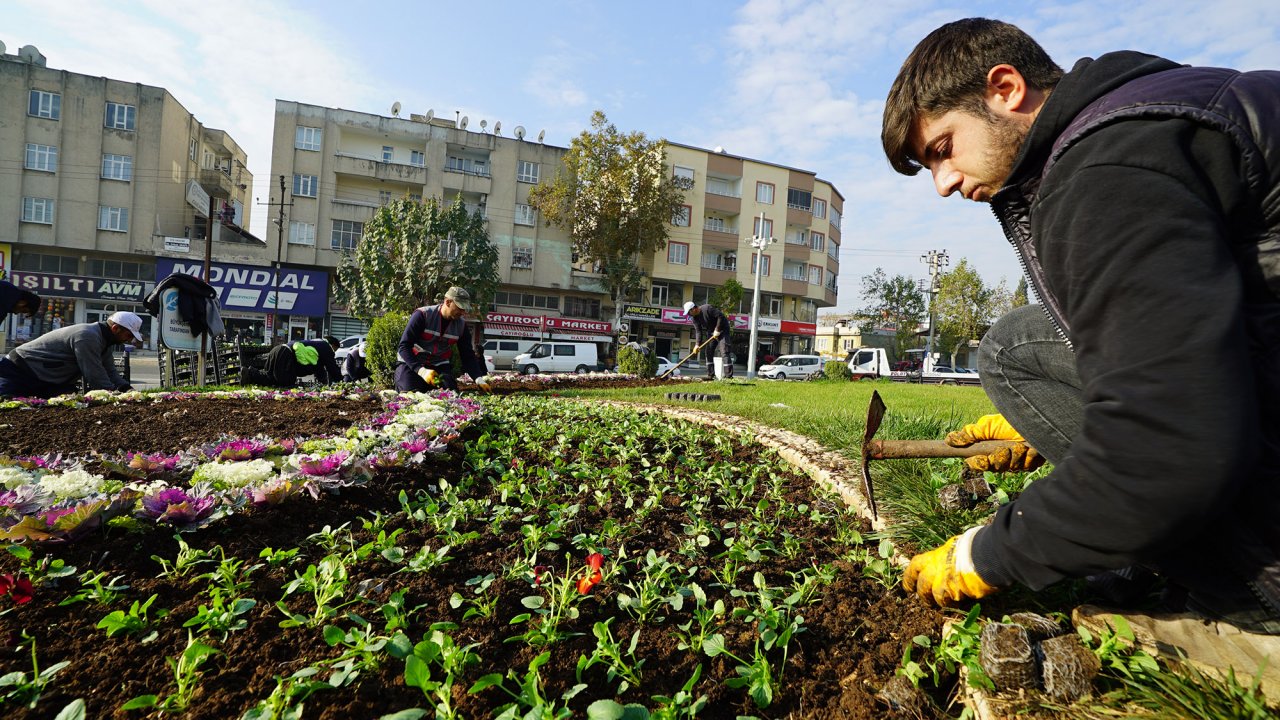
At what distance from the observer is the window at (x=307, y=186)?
35188 millimetres

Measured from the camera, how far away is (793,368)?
31.5m

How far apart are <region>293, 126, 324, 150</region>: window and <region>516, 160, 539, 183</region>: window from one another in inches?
437

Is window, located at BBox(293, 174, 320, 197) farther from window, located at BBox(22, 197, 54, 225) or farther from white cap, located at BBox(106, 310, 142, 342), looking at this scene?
white cap, located at BBox(106, 310, 142, 342)

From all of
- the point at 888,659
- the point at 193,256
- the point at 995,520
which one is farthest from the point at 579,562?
the point at 193,256

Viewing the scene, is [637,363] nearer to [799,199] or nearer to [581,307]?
[581,307]

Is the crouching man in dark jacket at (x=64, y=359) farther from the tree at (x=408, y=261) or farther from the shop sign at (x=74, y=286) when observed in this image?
the shop sign at (x=74, y=286)

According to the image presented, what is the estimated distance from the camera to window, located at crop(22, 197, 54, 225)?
32188 mm

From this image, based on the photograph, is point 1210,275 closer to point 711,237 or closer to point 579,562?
point 579,562

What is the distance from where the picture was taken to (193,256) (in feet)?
113

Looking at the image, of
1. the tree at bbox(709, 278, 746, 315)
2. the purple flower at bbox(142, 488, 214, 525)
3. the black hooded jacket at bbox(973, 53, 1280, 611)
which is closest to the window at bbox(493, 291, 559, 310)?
the tree at bbox(709, 278, 746, 315)

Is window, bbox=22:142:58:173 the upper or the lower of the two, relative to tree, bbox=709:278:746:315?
upper

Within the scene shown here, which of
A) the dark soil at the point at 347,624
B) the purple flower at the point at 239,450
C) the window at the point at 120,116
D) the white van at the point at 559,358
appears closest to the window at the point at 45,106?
the window at the point at 120,116

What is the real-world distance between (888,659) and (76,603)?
2.16m

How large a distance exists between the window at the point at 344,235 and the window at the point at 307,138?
14.4 feet
